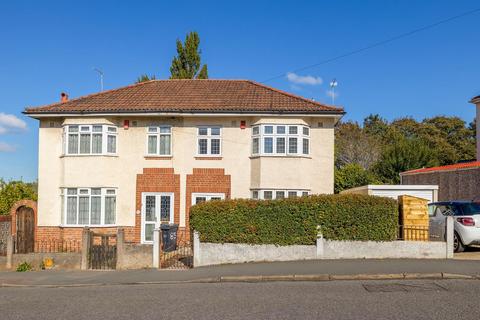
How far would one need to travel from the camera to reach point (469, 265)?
13.2m

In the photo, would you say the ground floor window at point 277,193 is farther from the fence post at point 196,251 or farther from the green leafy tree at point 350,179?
the green leafy tree at point 350,179

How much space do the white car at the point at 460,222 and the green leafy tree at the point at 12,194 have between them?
1966 cm

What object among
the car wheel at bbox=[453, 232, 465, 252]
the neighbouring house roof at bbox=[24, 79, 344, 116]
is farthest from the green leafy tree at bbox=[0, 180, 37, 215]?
the car wheel at bbox=[453, 232, 465, 252]

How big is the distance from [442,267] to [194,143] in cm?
1154

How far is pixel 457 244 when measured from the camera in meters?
15.6

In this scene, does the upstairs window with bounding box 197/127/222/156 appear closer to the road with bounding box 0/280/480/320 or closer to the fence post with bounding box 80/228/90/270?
the fence post with bounding box 80/228/90/270

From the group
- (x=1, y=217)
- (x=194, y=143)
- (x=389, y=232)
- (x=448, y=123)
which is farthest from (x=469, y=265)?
(x=448, y=123)

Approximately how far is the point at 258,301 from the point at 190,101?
13.5m

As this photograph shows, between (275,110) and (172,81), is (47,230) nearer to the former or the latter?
(172,81)

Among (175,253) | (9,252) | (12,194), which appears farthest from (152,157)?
(12,194)

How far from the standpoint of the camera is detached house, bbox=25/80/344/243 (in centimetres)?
2083

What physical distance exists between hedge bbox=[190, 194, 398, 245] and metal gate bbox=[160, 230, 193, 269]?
4.17ft

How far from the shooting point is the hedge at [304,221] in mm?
14781

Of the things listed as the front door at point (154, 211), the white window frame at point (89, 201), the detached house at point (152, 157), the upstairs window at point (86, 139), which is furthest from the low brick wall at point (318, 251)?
the upstairs window at point (86, 139)
